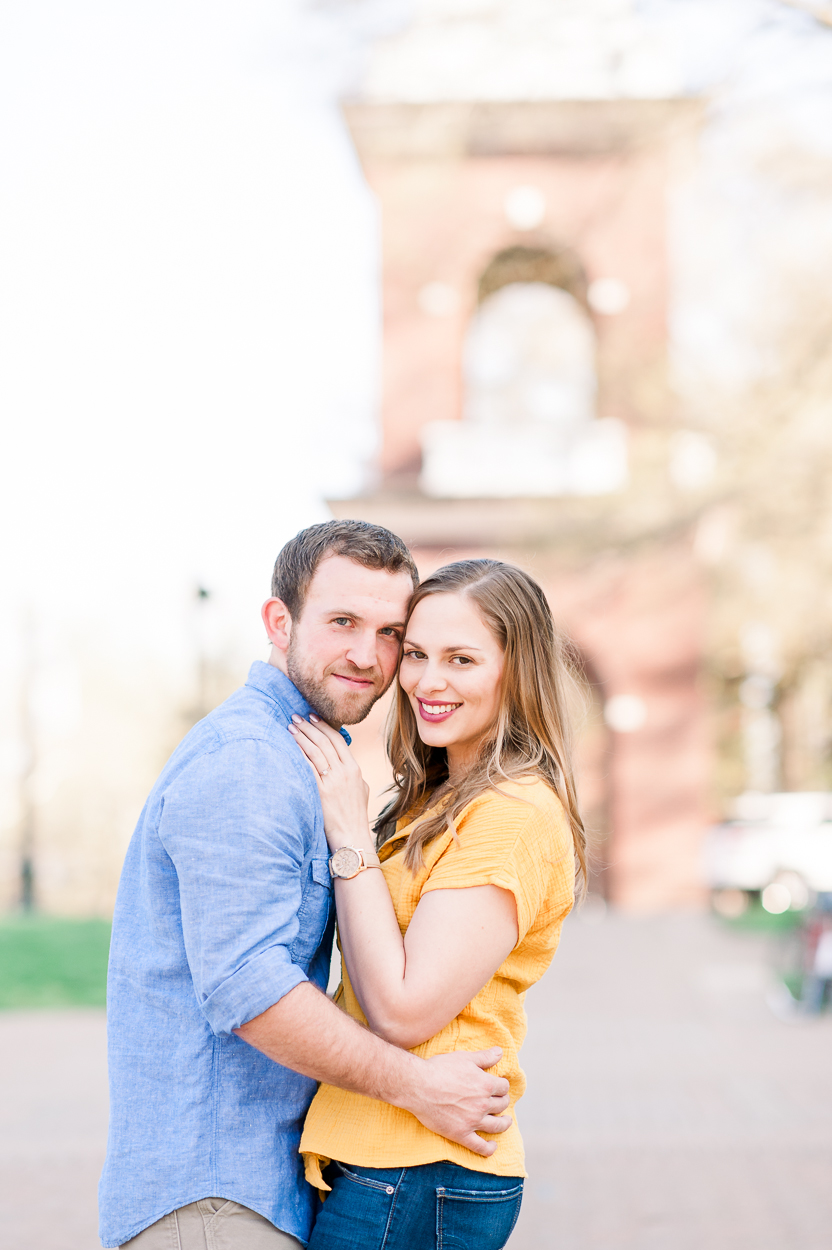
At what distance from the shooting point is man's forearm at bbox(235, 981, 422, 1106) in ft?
6.77

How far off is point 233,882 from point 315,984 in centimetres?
27

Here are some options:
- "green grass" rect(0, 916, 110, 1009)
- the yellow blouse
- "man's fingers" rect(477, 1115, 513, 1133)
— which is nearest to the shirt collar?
the yellow blouse

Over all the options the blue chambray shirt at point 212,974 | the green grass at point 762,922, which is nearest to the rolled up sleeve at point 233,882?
the blue chambray shirt at point 212,974

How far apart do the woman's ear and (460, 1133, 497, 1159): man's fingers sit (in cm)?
96

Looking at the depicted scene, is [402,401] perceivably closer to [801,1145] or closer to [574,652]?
[801,1145]

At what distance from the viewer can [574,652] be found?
3.18 meters

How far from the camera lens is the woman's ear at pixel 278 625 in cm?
254

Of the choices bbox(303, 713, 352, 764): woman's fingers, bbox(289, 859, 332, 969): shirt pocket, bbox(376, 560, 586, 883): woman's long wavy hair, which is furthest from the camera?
bbox(376, 560, 586, 883): woman's long wavy hair

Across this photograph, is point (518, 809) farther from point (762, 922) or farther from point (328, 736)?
point (762, 922)

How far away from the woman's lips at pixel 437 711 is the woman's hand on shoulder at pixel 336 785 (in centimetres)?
23

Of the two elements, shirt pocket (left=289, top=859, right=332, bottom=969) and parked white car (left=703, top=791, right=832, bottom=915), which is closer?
shirt pocket (left=289, top=859, right=332, bottom=969)

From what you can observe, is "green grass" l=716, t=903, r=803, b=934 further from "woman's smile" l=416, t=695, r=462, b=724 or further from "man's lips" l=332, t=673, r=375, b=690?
"man's lips" l=332, t=673, r=375, b=690

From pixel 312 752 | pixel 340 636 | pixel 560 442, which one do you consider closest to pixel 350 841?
pixel 312 752

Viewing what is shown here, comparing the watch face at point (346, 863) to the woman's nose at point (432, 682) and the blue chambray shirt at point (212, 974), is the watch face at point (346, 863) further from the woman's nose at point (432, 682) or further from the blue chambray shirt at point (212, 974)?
the woman's nose at point (432, 682)
